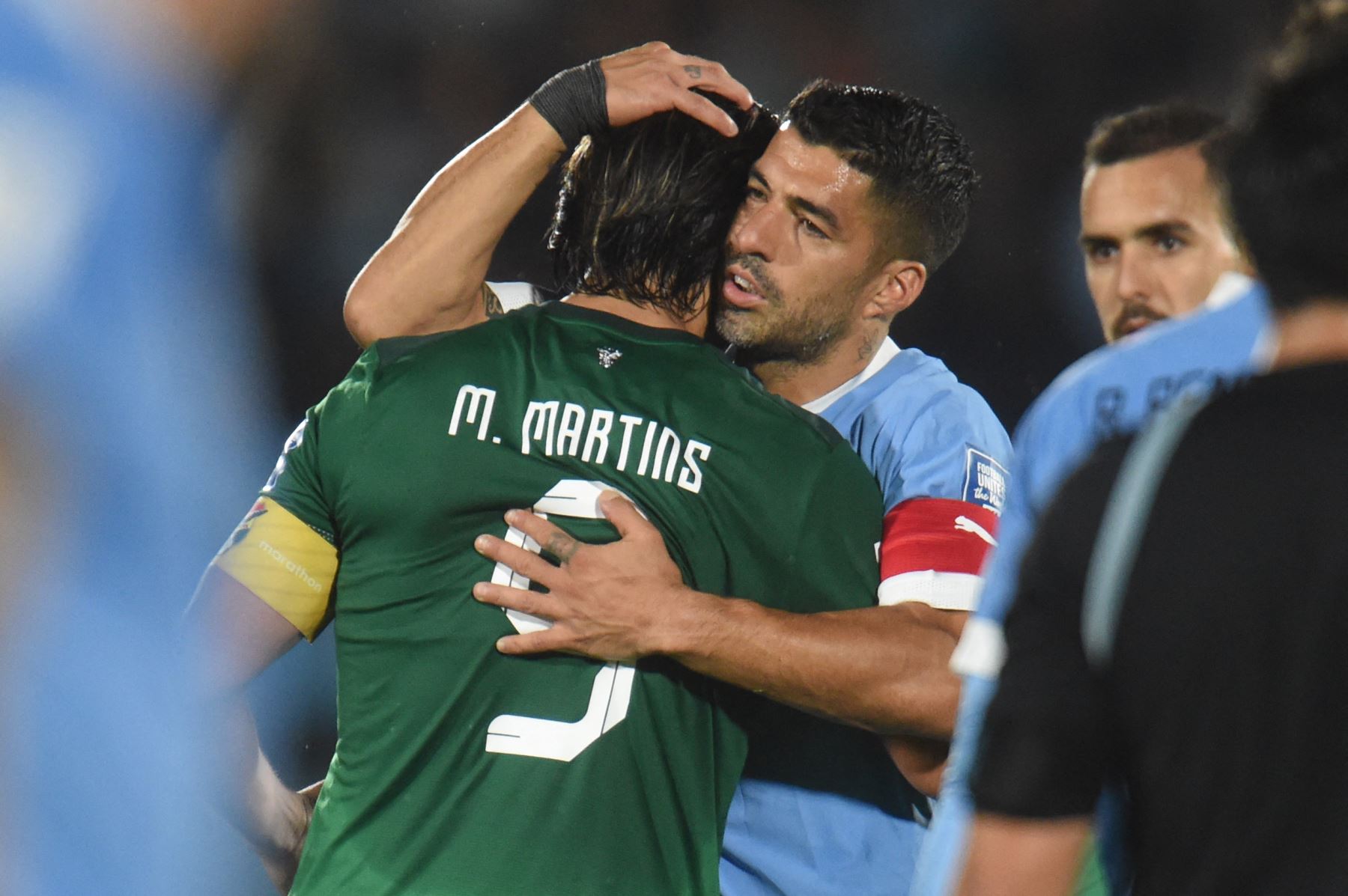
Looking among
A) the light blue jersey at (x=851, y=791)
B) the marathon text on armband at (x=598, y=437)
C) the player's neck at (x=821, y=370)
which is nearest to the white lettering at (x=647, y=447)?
the marathon text on armband at (x=598, y=437)

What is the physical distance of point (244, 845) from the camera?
2.99 metres

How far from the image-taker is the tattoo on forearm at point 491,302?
76.3 inches

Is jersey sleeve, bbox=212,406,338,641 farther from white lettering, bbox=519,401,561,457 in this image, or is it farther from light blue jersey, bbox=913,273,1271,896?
light blue jersey, bbox=913,273,1271,896

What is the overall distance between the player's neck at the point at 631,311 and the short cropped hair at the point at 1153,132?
4.49 feet

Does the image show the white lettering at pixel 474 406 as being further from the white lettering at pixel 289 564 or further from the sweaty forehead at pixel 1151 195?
the sweaty forehead at pixel 1151 195

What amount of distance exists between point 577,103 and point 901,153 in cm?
Answer: 62

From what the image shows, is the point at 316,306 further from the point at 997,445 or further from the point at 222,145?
the point at 997,445

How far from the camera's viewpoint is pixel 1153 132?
8.82ft

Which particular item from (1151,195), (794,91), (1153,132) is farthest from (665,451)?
(794,91)

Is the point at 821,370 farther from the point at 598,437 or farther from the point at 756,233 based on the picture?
Answer: the point at 598,437

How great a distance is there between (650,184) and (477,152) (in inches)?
10.2

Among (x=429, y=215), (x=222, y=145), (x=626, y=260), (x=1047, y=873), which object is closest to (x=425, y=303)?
(x=429, y=215)

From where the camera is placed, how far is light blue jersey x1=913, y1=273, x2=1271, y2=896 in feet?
3.46

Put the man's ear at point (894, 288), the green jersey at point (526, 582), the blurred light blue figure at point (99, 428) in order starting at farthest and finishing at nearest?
the man's ear at point (894, 288) < the green jersey at point (526, 582) < the blurred light blue figure at point (99, 428)
